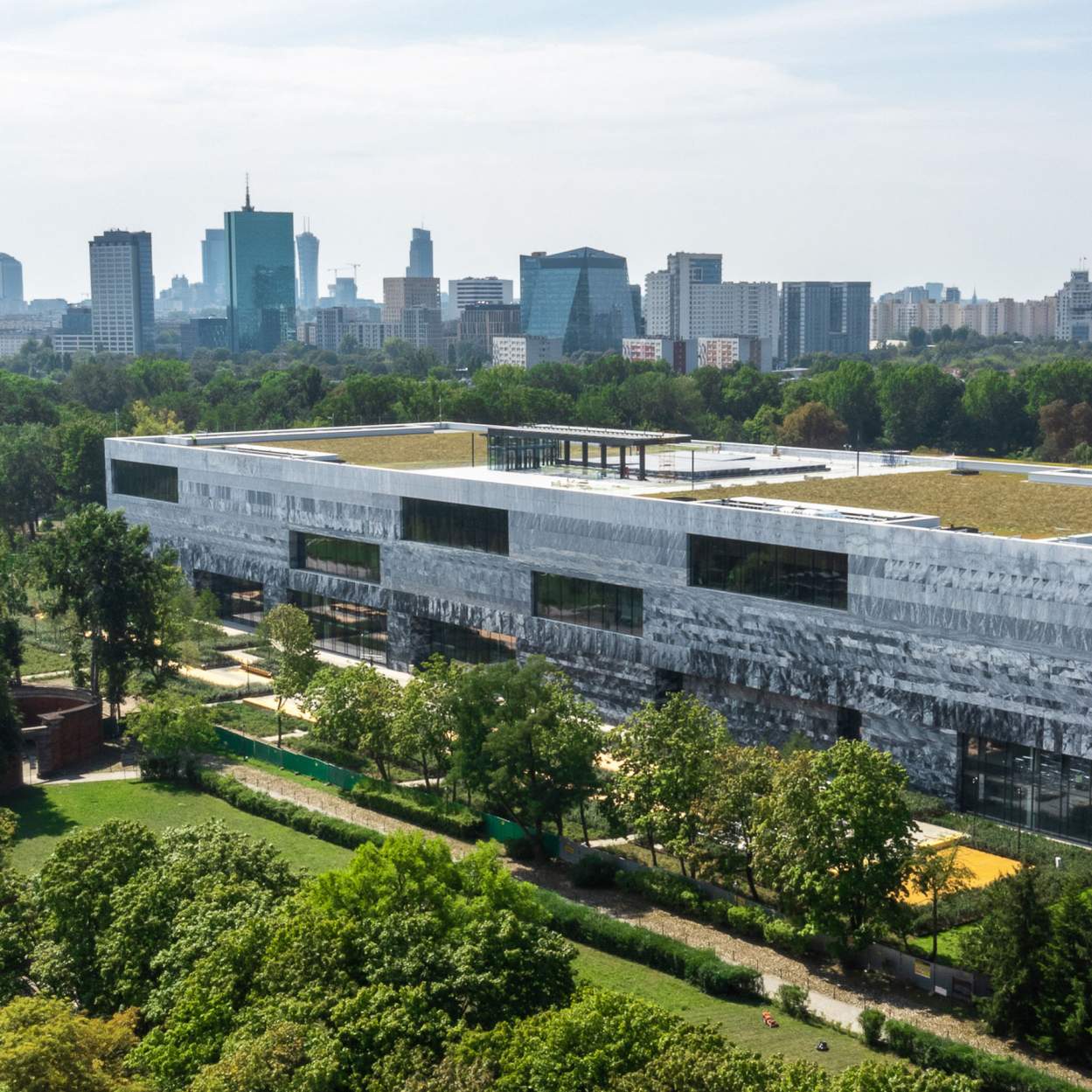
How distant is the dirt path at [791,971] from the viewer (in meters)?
36.1

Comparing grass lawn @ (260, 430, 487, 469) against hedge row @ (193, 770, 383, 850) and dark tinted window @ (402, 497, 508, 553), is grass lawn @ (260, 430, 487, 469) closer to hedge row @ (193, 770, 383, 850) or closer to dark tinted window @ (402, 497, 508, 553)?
dark tinted window @ (402, 497, 508, 553)

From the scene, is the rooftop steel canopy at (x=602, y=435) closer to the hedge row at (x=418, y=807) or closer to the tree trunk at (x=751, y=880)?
the hedge row at (x=418, y=807)

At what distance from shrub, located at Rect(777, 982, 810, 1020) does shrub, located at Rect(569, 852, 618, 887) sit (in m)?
9.27

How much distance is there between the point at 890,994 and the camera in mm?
38875

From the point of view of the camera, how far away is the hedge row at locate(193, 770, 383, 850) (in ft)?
163

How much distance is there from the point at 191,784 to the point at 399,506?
732 inches

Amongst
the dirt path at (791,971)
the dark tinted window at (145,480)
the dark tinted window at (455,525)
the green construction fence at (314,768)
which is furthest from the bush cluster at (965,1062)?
the dark tinted window at (145,480)

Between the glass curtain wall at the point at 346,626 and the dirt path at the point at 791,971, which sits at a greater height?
the glass curtain wall at the point at 346,626

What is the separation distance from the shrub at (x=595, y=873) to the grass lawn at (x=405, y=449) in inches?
1392

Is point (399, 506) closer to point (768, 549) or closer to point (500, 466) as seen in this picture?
point (500, 466)

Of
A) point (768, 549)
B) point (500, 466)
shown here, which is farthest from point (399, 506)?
point (768, 549)

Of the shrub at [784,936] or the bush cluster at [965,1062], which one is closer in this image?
the bush cluster at [965,1062]

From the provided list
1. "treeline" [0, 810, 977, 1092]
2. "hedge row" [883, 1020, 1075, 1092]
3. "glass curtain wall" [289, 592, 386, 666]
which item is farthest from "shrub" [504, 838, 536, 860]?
"glass curtain wall" [289, 592, 386, 666]

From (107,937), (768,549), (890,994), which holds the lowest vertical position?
(890,994)
